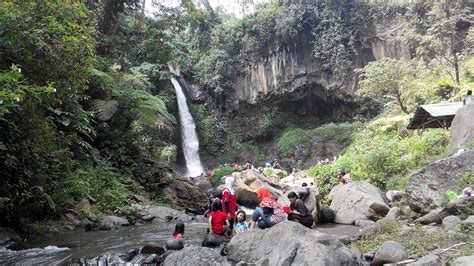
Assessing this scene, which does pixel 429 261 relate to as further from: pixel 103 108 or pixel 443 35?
pixel 443 35

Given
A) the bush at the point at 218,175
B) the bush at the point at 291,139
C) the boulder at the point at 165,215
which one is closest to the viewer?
the boulder at the point at 165,215

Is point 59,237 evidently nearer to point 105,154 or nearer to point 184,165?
point 105,154

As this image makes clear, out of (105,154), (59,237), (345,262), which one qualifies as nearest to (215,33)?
(105,154)

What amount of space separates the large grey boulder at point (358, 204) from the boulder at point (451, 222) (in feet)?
10.3

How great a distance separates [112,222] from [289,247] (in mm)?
6694

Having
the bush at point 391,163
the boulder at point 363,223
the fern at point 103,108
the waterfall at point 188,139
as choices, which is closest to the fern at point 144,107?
the fern at point 103,108

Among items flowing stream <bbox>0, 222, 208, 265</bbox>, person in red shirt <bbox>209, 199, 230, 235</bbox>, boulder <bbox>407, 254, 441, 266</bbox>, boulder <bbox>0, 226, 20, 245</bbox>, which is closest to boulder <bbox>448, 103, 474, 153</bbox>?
boulder <bbox>407, 254, 441, 266</bbox>

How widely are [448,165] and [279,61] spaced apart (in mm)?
26808

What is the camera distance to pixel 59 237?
29.6ft

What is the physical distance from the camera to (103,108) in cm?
1400

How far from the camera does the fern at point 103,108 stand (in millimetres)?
13906

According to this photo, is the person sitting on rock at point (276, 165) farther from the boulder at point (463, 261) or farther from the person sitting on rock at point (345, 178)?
the boulder at point (463, 261)

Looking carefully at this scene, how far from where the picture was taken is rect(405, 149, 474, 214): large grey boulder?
8.27 meters

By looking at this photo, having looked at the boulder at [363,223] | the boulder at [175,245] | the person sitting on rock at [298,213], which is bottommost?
the boulder at [363,223]
